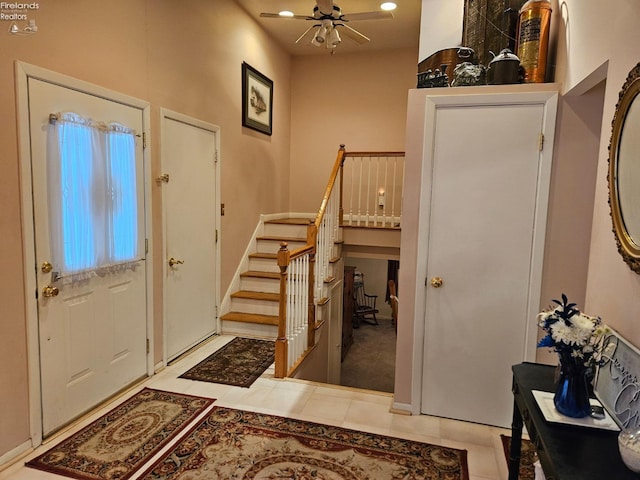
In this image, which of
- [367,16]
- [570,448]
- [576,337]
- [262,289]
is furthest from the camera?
[262,289]

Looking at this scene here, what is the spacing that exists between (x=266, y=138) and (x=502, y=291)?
12.7 feet

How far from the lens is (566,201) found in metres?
2.45

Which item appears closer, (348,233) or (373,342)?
(348,233)

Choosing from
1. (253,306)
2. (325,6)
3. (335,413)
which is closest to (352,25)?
(325,6)

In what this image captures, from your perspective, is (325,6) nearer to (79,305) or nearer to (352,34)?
(352,34)

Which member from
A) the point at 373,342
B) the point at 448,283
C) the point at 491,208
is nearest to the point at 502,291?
the point at 448,283

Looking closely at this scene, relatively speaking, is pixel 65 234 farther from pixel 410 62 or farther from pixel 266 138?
pixel 410 62

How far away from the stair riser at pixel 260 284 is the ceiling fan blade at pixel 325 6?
2770mm

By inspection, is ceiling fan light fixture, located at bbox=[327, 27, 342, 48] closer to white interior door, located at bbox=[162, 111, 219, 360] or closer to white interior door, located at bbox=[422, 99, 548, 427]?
white interior door, located at bbox=[162, 111, 219, 360]

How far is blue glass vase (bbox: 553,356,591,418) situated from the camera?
4.65ft

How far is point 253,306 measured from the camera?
4.50 m

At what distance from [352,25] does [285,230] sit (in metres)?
2.72

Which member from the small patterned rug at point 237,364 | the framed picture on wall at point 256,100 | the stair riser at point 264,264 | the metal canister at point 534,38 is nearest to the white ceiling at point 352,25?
the framed picture on wall at point 256,100

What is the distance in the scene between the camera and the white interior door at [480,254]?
2512 millimetres
